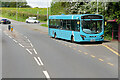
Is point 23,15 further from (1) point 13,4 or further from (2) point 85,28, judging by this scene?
(2) point 85,28

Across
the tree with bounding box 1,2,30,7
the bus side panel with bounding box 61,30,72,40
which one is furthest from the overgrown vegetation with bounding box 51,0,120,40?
the tree with bounding box 1,2,30,7

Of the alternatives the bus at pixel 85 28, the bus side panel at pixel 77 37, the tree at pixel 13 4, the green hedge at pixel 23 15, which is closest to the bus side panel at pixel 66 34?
the bus at pixel 85 28

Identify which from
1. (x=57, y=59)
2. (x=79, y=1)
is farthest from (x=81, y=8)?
(x=57, y=59)

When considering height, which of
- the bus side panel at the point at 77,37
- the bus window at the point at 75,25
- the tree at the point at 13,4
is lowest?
the bus side panel at the point at 77,37

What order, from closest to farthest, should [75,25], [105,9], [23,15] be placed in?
[75,25] < [105,9] < [23,15]

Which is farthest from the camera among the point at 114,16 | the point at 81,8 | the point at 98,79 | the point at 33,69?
the point at 81,8

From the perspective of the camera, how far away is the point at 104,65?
46.3 feet

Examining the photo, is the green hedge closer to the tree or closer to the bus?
the tree

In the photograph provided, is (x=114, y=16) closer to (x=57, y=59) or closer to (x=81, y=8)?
(x=81, y=8)

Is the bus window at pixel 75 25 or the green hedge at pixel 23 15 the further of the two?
the green hedge at pixel 23 15

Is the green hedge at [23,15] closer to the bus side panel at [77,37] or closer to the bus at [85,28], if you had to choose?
the bus at [85,28]

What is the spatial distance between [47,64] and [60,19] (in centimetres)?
1547

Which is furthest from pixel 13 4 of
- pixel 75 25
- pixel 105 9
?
pixel 75 25

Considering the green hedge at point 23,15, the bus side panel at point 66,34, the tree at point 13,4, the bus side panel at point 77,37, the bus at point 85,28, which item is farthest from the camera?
the tree at point 13,4
